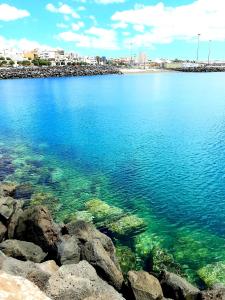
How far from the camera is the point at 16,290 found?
13.1 metres

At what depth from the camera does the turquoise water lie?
2711 centimetres

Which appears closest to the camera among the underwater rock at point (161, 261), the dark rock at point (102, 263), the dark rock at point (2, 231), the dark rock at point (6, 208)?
the dark rock at point (102, 263)

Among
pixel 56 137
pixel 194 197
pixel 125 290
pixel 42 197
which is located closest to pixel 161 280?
pixel 125 290

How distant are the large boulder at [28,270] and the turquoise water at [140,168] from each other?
7230 millimetres

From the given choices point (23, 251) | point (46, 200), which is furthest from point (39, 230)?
point (46, 200)

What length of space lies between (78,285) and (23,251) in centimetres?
574

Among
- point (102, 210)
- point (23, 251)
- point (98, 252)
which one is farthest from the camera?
point (102, 210)

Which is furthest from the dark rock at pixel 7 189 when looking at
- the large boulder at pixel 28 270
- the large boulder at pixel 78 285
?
the large boulder at pixel 78 285

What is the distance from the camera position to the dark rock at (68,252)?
21.0 m

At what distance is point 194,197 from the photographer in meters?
33.4

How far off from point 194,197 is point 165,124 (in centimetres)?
3744

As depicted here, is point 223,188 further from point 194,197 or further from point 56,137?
point 56,137

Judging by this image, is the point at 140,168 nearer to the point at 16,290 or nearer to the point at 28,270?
the point at 28,270

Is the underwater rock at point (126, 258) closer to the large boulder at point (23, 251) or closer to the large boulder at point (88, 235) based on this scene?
→ the large boulder at point (88, 235)
